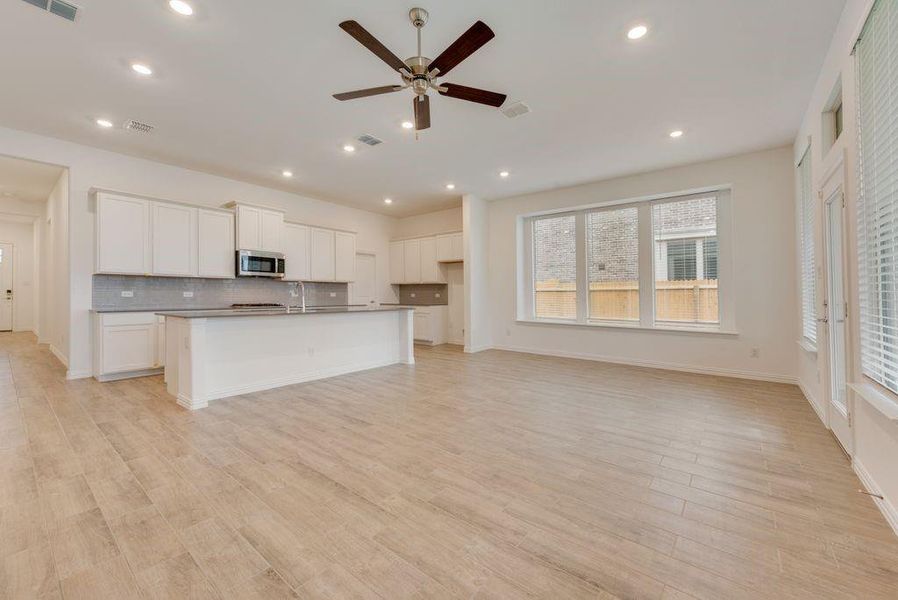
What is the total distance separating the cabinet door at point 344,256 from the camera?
7.47 m

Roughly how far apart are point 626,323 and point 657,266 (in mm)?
1001

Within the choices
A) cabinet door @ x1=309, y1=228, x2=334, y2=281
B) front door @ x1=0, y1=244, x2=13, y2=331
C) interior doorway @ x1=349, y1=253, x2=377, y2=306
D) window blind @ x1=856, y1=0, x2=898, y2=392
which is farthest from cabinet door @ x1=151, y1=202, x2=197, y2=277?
front door @ x1=0, y1=244, x2=13, y2=331

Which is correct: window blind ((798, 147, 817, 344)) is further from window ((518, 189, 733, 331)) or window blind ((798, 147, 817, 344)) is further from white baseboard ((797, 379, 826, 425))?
window ((518, 189, 733, 331))

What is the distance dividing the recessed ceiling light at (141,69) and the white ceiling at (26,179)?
2.90 metres

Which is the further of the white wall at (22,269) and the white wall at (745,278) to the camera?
the white wall at (22,269)

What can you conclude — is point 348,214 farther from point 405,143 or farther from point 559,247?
point 559,247

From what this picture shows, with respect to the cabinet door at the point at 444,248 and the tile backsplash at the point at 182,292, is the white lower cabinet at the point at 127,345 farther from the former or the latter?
the cabinet door at the point at 444,248

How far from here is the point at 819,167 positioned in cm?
320

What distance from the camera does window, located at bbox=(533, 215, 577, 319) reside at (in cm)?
674

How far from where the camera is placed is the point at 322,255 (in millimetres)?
7238

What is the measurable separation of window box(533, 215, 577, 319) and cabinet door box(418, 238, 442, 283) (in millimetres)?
2157

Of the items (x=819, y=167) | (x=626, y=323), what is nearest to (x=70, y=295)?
(x=626, y=323)

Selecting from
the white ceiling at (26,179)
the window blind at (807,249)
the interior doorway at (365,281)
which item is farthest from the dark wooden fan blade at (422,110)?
the interior doorway at (365,281)

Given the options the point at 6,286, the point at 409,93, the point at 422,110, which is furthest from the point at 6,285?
the point at 422,110
